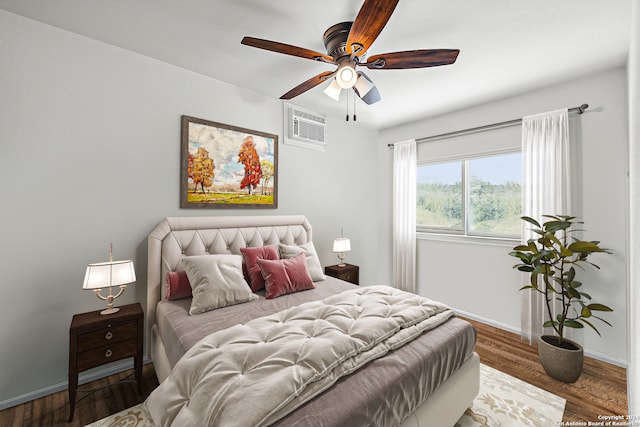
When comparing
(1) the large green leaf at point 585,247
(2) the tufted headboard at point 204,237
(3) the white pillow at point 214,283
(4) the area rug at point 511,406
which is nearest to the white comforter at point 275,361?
(3) the white pillow at point 214,283

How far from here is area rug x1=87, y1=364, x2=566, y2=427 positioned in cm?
175

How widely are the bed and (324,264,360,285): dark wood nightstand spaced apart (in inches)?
23.7

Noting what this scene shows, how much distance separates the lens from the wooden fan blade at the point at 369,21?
1.29 metres

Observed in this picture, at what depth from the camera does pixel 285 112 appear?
3279mm

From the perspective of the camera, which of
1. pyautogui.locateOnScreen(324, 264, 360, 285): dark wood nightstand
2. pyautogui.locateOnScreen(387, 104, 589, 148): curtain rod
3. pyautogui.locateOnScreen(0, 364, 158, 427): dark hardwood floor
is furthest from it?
pyautogui.locateOnScreen(324, 264, 360, 285): dark wood nightstand

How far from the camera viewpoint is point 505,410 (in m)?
1.87

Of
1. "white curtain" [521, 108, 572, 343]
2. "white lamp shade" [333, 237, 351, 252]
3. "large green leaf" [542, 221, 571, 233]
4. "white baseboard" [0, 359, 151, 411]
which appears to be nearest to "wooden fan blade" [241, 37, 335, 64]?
"white lamp shade" [333, 237, 351, 252]

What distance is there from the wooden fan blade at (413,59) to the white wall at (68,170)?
1.78m

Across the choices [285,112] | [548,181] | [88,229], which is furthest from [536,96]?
[88,229]

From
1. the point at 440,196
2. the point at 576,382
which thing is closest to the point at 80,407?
the point at 576,382

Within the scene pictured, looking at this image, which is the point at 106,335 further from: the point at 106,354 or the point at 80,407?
the point at 80,407

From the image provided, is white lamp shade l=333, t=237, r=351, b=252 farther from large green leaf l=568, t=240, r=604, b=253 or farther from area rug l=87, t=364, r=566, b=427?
large green leaf l=568, t=240, r=604, b=253

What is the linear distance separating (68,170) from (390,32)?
2.68 metres

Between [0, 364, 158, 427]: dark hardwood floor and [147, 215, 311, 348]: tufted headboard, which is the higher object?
[147, 215, 311, 348]: tufted headboard
